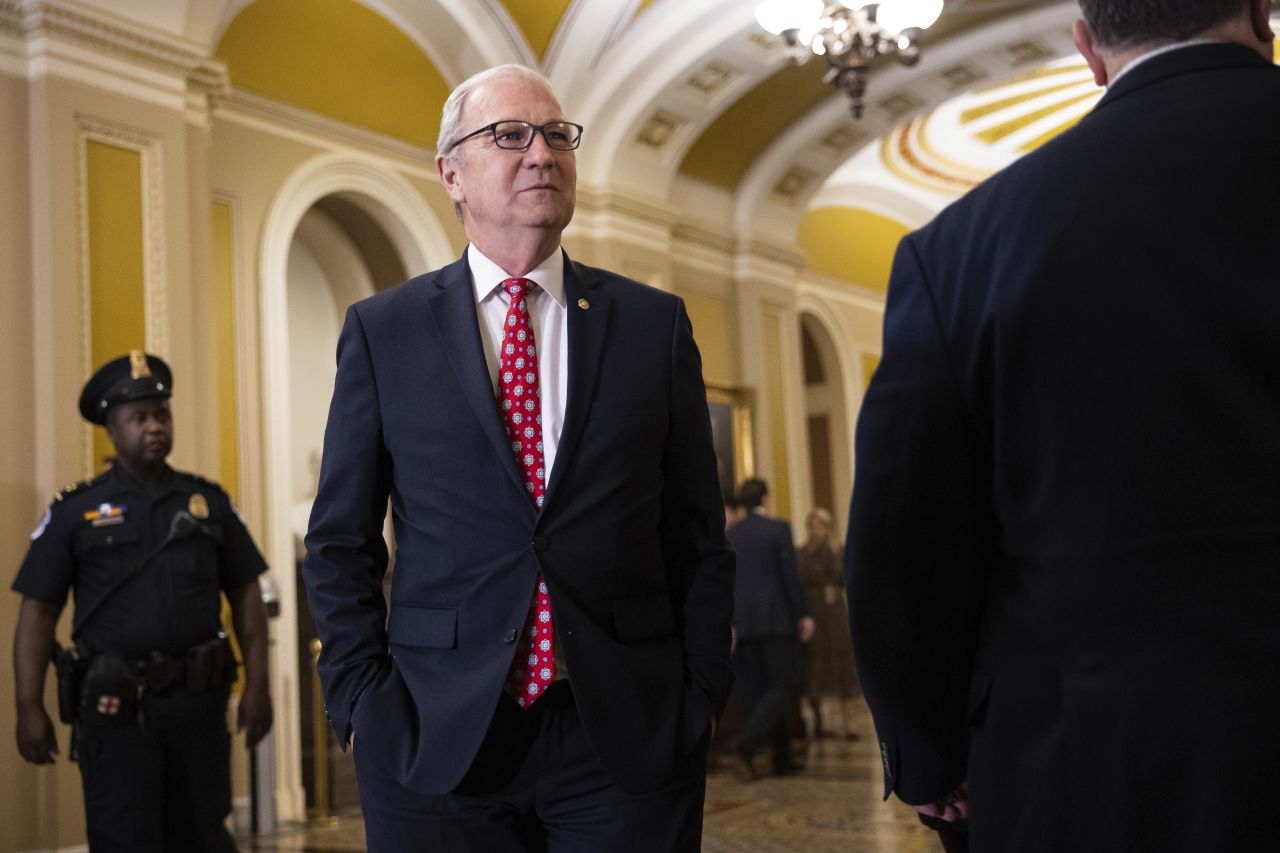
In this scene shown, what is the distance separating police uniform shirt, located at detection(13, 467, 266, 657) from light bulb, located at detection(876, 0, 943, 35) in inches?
212

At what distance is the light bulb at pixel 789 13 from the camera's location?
8.13m

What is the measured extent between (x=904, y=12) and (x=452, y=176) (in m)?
6.45

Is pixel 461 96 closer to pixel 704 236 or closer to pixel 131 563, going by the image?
pixel 131 563

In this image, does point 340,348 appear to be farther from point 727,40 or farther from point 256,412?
point 727,40

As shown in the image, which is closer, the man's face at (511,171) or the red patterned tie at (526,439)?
the red patterned tie at (526,439)

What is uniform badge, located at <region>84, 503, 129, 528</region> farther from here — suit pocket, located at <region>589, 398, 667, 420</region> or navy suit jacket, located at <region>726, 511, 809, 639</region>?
navy suit jacket, located at <region>726, 511, 809, 639</region>

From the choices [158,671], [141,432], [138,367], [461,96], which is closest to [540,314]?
[461,96]

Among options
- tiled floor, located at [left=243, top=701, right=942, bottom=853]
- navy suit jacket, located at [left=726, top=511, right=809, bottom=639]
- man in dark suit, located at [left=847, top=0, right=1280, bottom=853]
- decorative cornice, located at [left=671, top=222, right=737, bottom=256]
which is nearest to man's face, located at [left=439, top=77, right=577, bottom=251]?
man in dark suit, located at [left=847, top=0, right=1280, bottom=853]

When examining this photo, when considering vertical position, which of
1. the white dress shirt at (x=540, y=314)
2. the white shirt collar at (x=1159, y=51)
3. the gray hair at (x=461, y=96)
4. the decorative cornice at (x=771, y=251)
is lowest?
the white dress shirt at (x=540, y=314)

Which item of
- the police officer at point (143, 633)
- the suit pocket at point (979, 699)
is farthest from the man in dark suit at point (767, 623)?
the suit pocket at point (979, 699)

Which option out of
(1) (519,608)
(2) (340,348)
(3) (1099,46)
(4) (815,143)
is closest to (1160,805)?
(3) (1099,46)

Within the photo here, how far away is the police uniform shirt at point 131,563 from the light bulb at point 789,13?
5.23m

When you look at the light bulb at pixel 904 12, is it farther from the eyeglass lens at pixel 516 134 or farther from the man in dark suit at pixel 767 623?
the eyeglass lens at pixel 516 134

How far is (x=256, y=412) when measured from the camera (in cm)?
745
